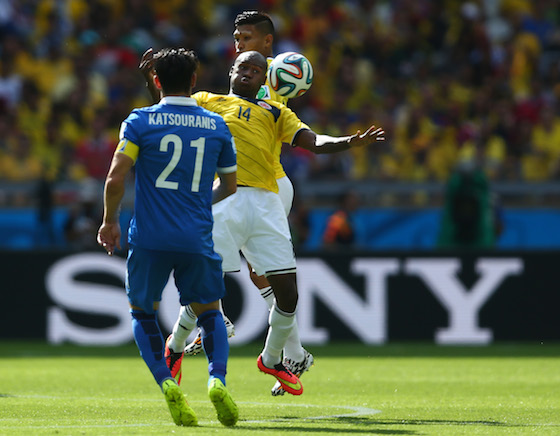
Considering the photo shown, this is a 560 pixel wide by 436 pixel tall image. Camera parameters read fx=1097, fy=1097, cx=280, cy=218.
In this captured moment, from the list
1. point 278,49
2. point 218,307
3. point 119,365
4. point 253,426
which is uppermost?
point 278,49

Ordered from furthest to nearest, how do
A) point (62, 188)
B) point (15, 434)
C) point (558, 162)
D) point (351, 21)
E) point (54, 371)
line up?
point (351, 21) < point (558, 162) < point (62, 188) < point (54, 371) < point (15, 434)

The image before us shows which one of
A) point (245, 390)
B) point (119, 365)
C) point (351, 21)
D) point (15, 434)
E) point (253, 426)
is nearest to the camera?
point (15, 434)

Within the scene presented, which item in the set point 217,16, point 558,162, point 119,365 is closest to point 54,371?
point 119,365

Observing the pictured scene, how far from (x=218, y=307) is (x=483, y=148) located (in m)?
11.2

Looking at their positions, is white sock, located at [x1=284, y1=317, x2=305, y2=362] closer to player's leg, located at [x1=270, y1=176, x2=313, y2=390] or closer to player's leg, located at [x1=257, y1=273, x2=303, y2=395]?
player's leg, located at [x1=270, y1=176, x2=313, y2=390]

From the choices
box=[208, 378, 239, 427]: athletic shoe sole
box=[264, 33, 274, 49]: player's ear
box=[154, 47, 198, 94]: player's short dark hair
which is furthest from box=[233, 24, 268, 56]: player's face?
box=[208, 378, 239, 427]: athletic shoe sole

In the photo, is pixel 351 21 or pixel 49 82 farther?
pixel 351 21

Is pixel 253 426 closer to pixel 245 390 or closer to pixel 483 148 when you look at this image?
pixel 245 390

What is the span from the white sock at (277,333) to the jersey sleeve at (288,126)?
3.82 feet

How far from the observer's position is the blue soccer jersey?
5.96 meters

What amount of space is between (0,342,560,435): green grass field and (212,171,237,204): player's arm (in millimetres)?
1311

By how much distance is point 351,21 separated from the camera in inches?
790

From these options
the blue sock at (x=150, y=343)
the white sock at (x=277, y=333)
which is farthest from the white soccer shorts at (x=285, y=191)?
the blue sock at (x=150, y=343)

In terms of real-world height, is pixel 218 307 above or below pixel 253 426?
above
